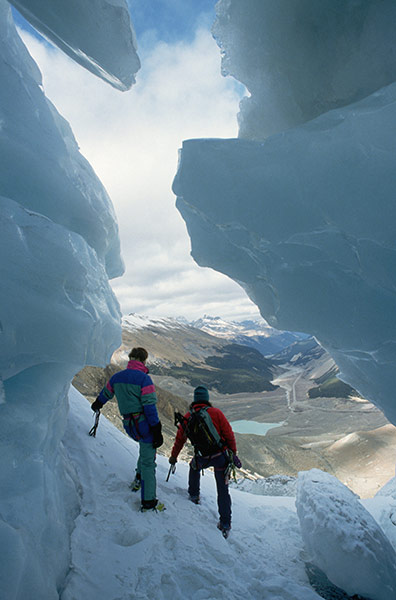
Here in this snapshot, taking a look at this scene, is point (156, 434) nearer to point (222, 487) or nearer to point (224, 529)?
point (222, 487)

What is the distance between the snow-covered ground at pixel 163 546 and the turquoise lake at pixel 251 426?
25.6 meters

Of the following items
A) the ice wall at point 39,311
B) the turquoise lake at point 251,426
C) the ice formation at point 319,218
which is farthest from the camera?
the turquoise lake at point 251,426

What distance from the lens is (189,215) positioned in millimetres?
5578

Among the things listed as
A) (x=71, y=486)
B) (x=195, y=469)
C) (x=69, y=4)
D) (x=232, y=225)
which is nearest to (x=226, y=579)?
(x=195, y=469)

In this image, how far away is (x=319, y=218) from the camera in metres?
4.33

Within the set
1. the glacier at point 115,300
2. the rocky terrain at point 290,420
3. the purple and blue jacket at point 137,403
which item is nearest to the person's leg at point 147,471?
the purple and blue jacket at point 137,403

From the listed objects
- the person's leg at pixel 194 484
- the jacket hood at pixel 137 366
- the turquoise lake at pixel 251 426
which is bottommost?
the turquoise lake at pixel 251 426

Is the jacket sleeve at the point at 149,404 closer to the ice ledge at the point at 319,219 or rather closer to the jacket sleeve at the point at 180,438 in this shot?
the jacket sleeve at the point at 180,438

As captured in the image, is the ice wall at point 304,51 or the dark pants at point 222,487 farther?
the ice wall at point 304,51

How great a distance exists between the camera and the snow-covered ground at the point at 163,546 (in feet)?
8.12

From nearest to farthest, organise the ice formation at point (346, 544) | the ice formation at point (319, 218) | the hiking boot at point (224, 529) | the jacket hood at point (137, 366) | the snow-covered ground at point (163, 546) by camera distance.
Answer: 1. the snow-covered ground at point (163, 546)
2. the ice formation at point (346, 544)
3. the jacket hood at point (137, 366)
4. the hiking boot at point (224, 529)
5. the ice formation at point (319, 218)

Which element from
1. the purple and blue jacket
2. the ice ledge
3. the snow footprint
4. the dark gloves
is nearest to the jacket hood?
the purple and blue jacket

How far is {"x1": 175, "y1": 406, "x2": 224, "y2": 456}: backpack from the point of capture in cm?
364

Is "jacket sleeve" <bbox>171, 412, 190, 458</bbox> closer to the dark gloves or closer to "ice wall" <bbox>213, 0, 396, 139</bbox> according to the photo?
the dark gloves
